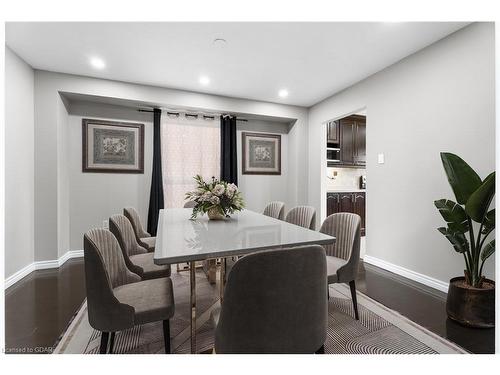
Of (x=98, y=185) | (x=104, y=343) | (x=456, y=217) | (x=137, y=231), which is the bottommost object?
(x=104, y=343)

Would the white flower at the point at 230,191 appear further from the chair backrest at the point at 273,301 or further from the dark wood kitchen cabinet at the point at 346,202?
the dark wood kitchen cabinet at the point at 346,202

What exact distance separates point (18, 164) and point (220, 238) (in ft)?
9.60

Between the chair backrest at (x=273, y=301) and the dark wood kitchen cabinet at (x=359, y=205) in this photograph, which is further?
the dark wood kitchen cabinet at (x=359, y=205)

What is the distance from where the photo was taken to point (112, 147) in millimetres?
3900

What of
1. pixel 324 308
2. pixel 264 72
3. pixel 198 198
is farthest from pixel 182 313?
pixel 264 72

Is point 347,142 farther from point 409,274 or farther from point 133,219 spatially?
point 133,219

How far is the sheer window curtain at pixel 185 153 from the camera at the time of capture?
417 cm

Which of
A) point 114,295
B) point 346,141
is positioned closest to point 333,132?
point 346,141

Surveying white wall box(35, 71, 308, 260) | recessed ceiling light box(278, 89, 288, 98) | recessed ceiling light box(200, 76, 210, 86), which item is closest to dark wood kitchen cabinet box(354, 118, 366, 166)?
recessed ceiling light box(278, 89, 288, 98)

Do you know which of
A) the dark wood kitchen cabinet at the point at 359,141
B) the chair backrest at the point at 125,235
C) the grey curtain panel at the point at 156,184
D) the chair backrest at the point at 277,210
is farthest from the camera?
the dark wood kitchen cabinet at the point at 359,141

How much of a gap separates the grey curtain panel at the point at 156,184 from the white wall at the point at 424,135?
314cm

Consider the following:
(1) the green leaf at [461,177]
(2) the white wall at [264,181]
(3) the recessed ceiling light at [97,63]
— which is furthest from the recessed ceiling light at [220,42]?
(1) the green leaf at [461,177]
